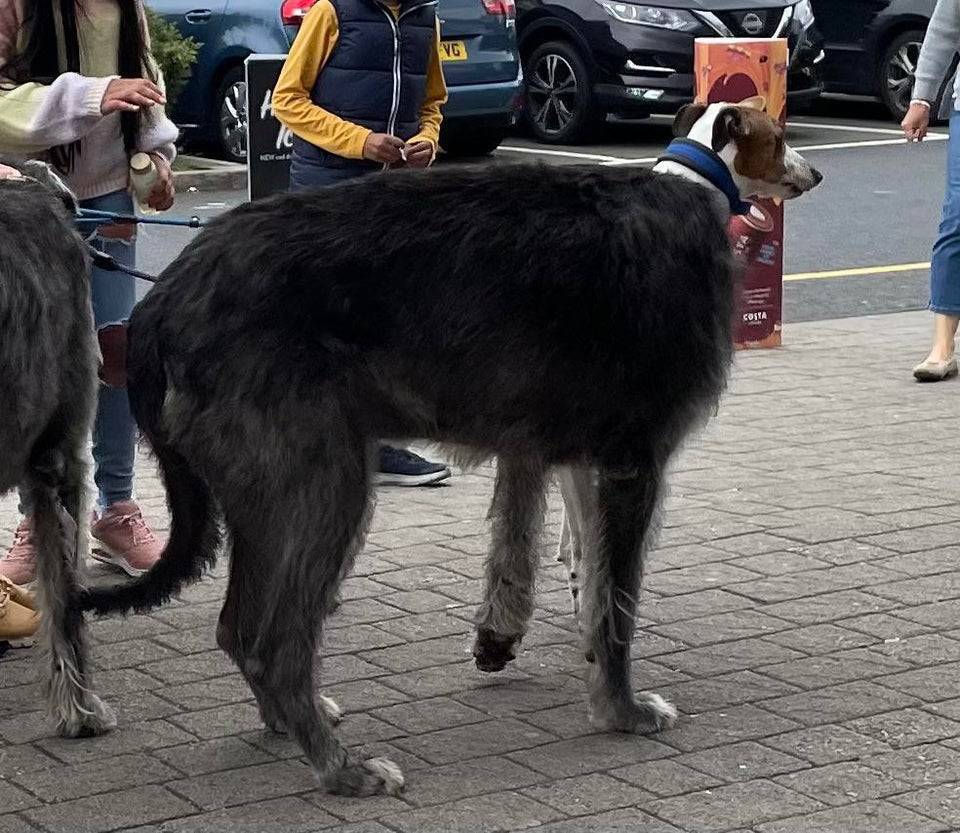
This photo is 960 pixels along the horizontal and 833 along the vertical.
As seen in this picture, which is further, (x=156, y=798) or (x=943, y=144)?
(x=943, y=144)

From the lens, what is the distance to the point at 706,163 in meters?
4.82

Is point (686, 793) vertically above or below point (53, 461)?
below

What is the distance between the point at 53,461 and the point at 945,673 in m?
2.38

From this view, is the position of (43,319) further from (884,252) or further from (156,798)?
(884,252)

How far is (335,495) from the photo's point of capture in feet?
13.9

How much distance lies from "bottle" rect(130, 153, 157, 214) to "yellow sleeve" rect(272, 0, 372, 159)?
3.53 ft

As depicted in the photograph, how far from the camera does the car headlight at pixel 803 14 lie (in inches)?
697

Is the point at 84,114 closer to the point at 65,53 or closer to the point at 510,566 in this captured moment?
the point at 65,53

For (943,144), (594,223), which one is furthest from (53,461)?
(943,144)

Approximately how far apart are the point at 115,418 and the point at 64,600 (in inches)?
60.5

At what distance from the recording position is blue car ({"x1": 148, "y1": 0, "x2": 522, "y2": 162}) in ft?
50.4

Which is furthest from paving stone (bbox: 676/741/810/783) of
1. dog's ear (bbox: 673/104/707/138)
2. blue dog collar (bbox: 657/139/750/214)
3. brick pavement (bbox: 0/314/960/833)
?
dog's ear (bbox: 673/104/707/138)

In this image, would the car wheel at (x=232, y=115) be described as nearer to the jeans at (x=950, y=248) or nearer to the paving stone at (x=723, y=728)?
the jeans at (x=950, y=248)

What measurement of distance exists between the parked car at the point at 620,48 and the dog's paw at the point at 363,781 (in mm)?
13257
